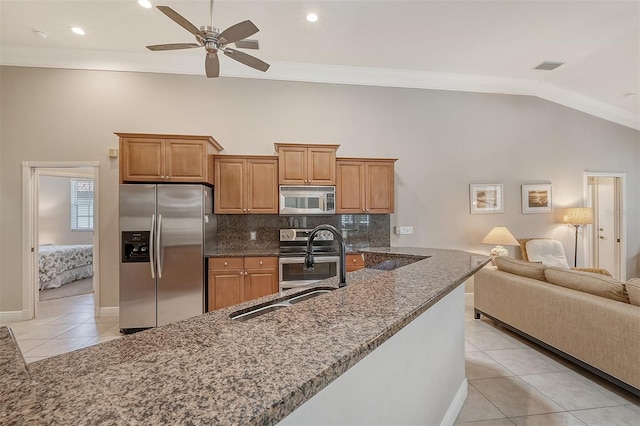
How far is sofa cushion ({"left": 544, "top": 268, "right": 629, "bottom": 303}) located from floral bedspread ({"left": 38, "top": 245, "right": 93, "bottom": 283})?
735 centimetres

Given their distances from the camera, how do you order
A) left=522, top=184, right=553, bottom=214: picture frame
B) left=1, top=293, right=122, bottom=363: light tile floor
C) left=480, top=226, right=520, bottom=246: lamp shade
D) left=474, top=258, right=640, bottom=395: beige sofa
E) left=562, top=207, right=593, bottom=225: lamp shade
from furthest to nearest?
left=522, top=184, right=553, bottom=214: picture frame < left=562, top=207, right=593, bottom=225: lamp shade < left=480, top=226, right=520, bottom=246: lamp shade < left=1, top=293, right=122, bottom=363: light tile floor < left=474, top=258, right=640, bottom=395: beige sofa

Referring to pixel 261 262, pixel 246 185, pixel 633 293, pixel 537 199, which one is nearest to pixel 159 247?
pixel 261 262

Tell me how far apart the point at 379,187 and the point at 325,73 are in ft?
6.54

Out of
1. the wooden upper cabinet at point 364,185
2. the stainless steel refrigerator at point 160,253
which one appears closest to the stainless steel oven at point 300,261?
the wooden upper cabinet at point 364,185

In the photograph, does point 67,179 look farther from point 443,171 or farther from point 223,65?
point 443,171

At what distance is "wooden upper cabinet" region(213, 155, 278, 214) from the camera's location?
386cm

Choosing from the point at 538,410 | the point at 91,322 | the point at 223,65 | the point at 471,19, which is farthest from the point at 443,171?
the point at 91,322

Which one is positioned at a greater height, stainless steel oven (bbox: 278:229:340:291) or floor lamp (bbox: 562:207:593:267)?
floor lamp (bbox: 562:207:593:267)

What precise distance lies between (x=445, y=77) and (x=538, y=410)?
14.9 feet

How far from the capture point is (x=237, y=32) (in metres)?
2.27

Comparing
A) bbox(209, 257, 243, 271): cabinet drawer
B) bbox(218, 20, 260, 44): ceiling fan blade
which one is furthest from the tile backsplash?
bbox(218, 20, 260, 44): ceiling fan blade

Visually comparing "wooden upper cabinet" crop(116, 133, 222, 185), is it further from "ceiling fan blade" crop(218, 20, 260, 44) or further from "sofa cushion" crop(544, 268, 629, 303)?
"sofa cushion" crop(544, 268, 629, 303)

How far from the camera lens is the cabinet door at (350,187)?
4.05 m

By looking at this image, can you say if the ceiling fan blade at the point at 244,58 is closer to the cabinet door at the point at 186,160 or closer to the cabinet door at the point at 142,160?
the cabinet door at the point at 186,160
